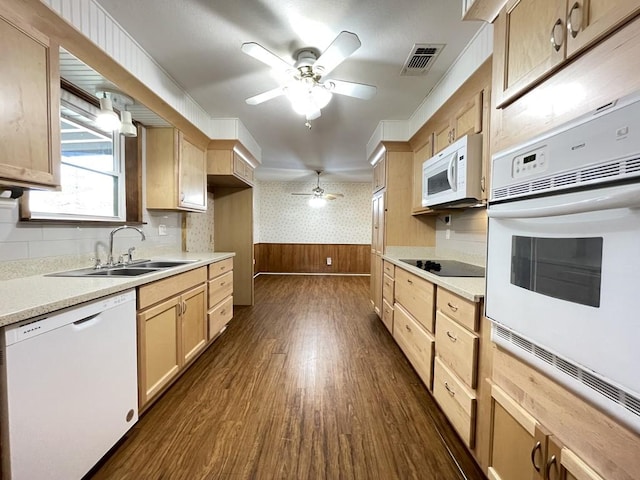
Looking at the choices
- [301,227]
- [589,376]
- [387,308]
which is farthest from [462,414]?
[301,227]

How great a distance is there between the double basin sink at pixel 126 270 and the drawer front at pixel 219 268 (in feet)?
0.96

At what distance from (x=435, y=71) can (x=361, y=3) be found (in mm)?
932

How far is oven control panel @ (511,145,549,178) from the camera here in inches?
31.5

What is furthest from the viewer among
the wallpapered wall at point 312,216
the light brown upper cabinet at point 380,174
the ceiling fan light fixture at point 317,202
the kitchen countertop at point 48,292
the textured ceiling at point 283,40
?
the wallpapered wall at point 312,216

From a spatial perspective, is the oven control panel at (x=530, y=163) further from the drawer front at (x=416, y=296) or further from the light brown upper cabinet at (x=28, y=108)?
the light brown upper cabinet at (x=28, y=108)

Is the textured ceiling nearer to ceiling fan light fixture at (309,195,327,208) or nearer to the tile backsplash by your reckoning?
the tile backsplash

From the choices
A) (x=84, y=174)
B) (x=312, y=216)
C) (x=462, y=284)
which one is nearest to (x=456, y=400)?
(x=462, y=284)

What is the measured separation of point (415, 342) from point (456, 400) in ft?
2.11

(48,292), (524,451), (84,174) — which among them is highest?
(84,174)

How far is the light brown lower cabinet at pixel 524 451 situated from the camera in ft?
2.49

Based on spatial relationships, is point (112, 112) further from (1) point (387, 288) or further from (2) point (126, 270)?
(1) point (387, 288)

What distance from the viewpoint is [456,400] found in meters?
1.46

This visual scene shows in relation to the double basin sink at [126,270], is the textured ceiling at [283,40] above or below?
above

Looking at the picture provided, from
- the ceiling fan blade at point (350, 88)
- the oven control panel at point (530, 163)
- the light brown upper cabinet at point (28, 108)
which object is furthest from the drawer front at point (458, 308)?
the light brown upper cabinet at point (28, 108)
